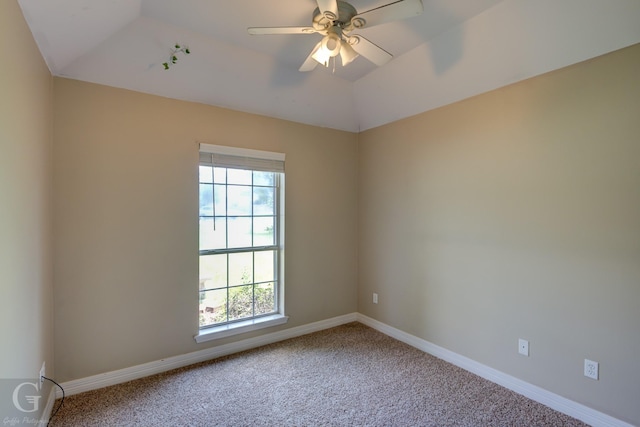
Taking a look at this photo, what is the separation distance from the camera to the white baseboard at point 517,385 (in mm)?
1965

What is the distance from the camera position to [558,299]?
2.16 meters

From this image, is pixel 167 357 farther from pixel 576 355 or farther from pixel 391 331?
pixel 576 355

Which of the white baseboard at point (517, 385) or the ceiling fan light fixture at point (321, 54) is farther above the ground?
the ceiling fan light fixture at point (321, 54)

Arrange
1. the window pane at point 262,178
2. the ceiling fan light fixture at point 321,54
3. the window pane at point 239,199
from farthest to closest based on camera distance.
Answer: the window pane at point 262,178 → the window pane at point 239,199 → the ceiling fan light fixture at point 321,54

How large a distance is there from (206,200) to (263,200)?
0.60m

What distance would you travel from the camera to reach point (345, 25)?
75.3 inches

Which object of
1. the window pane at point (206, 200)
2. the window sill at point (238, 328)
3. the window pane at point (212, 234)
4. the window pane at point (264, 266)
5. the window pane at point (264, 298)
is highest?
the window pane at point (206, 200)

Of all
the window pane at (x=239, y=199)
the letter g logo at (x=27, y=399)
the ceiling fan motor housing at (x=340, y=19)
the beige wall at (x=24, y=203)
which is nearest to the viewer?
the beige wall at (x=24, y=203)

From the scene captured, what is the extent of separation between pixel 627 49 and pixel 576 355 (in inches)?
78.1

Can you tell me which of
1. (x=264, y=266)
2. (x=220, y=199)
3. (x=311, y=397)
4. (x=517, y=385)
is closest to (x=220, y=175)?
(x=220, y=199)

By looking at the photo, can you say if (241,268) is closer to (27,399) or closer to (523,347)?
(27,399)

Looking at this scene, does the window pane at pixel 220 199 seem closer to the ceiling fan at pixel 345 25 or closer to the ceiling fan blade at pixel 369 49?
the ceiling fan at pixel 345 25

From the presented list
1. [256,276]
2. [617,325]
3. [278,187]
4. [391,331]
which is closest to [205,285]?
[256,276]

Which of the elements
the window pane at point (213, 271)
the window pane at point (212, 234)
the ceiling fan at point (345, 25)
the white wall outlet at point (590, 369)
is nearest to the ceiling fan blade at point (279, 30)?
the ceiling fan at point (345, 25)
